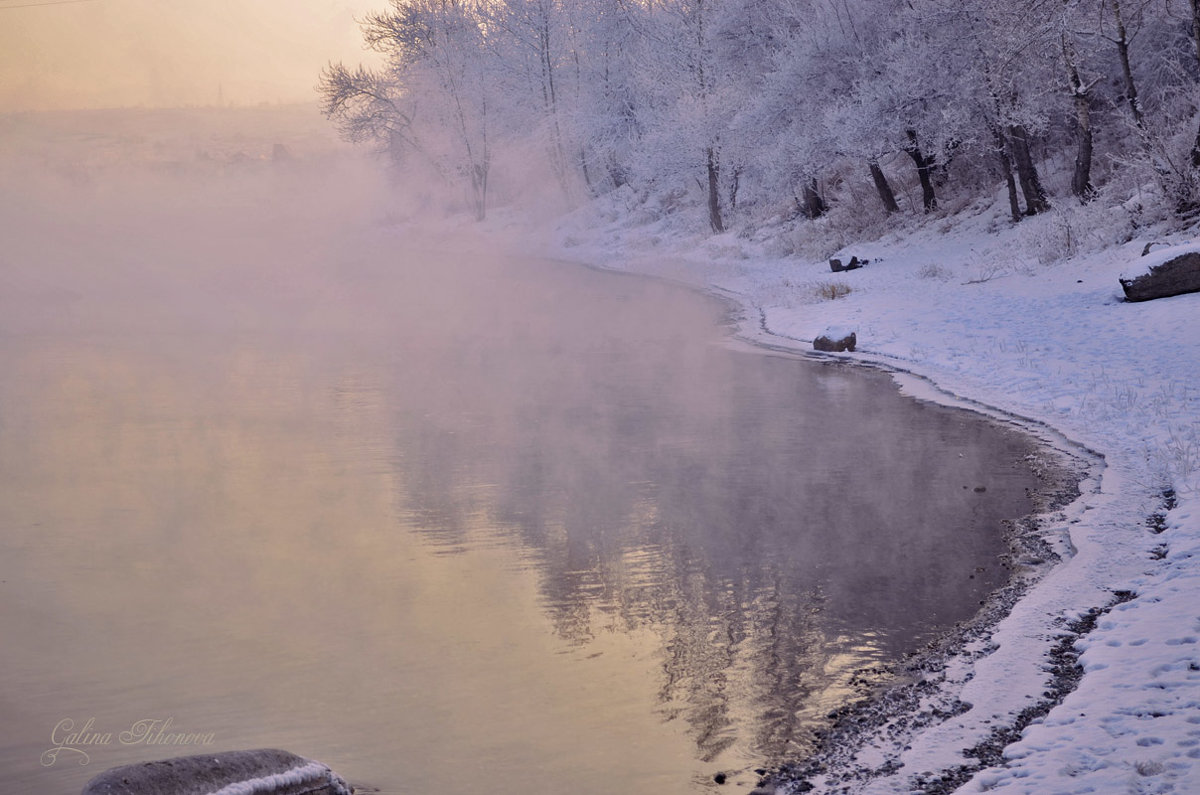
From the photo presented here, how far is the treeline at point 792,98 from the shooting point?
2445cm

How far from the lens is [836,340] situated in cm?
1789

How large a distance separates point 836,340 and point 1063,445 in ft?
24.0

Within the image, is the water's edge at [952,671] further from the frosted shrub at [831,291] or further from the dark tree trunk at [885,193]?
the dark tree trunk at [885,193]

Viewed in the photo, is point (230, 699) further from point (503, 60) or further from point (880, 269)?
point (503, 60)

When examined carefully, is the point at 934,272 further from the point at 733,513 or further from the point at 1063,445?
the point at 733,513

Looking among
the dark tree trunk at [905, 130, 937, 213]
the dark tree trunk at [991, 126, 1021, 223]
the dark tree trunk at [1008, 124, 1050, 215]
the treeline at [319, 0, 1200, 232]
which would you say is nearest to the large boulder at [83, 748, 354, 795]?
the treeline at [319, 0, 1200, 232]

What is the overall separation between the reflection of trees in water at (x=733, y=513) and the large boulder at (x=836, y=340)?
6.35 feet

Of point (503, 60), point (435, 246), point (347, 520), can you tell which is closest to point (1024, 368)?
point (347, 520)

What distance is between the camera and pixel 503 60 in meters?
54.5

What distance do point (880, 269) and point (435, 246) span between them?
30.4 meters

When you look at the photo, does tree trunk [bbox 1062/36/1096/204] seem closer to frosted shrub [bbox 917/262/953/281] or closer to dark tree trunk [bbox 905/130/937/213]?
frosted shrub [bbox 917/262/953/281]

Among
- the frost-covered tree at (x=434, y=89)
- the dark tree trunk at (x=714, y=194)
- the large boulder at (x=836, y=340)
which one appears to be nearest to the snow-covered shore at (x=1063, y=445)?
the large boulder at (x=836, y=340)

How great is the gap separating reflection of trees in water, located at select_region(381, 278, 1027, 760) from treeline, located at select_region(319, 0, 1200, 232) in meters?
11.3

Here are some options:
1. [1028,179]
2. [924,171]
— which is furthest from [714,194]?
[1028,179]
